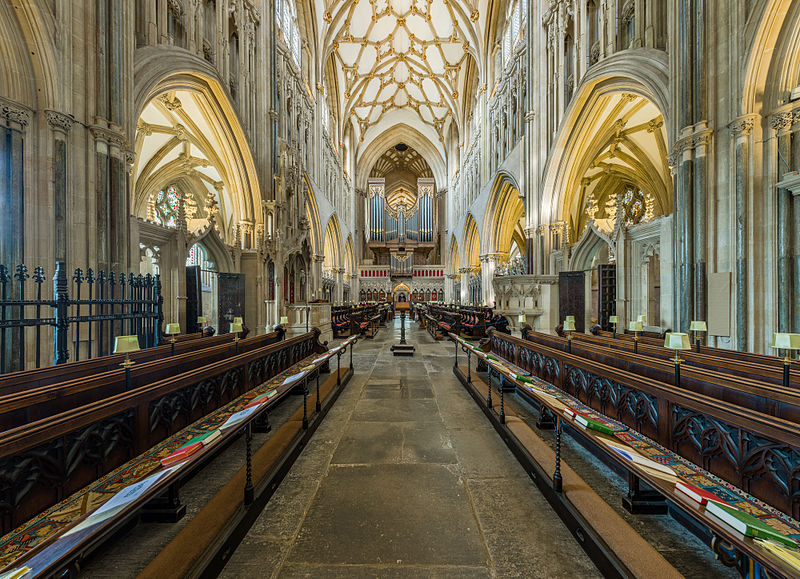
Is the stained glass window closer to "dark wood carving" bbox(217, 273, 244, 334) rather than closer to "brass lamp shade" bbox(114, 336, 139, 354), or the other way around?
"dark wood carving" bbox(217, 273, 244, 334)

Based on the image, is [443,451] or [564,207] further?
[564,207]

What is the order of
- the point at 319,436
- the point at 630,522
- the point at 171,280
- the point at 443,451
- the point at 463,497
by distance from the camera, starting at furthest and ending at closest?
1. the point at 171,280
2. the point at 319,436
3. the point at 443,451
4. the point at 463,497
5. the point at 630,522

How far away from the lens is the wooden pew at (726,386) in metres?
2.18

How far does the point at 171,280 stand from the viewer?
8.65 m

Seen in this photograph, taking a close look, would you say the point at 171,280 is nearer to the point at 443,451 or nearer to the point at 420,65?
the point at 443,451

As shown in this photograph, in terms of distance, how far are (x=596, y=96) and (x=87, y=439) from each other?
39.4 feet

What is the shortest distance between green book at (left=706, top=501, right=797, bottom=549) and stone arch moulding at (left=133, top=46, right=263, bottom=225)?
8017 mm

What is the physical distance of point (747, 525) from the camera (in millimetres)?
1159

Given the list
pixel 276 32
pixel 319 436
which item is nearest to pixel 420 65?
pixel 276 32

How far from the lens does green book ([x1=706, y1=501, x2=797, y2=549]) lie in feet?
3.63

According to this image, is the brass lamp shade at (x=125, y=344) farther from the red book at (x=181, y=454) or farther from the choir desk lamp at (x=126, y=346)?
the red book at (x=181, y=454)

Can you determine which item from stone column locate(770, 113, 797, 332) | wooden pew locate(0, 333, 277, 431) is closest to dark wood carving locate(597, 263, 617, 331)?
stone column locate(770, 113, 797, 332)

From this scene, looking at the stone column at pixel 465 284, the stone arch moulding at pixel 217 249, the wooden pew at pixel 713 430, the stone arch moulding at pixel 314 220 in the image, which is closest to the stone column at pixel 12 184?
the stone arch moulding at pixel 217 249

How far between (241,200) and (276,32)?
6503 millimetres
